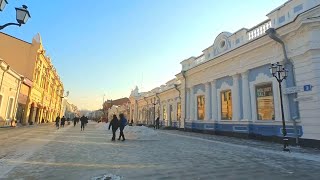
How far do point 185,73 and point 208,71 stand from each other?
4.15 meters

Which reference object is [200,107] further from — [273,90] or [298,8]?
[298,8]

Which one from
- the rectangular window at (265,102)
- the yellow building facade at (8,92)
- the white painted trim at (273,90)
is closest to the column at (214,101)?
the white painted trim at (273,90)

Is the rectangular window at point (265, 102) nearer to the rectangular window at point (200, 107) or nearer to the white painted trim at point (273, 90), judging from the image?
the white painted trim at point (273, 90)

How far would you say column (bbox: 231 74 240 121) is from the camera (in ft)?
56.5

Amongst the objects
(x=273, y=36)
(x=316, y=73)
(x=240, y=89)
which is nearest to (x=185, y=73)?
(x=240, y=89)

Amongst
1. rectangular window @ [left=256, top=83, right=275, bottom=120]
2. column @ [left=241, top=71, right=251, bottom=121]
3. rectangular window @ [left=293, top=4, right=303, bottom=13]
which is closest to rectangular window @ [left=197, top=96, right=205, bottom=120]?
column @ [left=241, top=71, right=251, bottom=121]

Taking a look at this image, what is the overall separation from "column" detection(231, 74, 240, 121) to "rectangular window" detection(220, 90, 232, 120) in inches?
27.7

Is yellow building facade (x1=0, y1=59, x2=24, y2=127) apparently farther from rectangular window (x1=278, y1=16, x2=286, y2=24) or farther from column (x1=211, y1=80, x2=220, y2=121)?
rectangular window (x1=278, y1=16, x2=286, y2=24)

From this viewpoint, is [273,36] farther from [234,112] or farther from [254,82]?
[234,112]

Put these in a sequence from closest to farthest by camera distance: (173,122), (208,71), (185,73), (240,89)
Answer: (240,89)
(208,71)
(185,73)
(173,122)

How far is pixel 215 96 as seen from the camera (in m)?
20.3

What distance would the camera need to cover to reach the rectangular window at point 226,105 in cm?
1850

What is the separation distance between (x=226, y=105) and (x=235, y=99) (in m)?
1.53

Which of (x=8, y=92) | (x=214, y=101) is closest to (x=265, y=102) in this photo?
(x=214, y=101)
